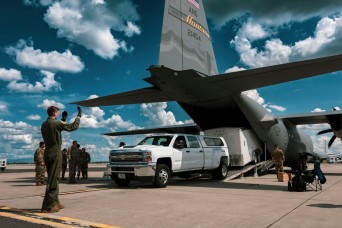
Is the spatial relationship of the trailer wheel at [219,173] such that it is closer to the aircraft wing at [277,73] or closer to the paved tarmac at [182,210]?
the aircraft wing at [277,73]

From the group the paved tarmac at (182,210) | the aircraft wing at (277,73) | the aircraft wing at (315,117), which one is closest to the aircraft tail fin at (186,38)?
the aircraft wing at (277,73)

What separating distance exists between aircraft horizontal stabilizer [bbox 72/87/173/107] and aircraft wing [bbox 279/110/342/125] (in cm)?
928

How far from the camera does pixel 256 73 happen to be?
11820 mm

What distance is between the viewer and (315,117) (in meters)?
A: 20.3

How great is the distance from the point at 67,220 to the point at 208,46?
464 inches

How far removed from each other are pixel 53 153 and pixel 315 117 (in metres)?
17.9

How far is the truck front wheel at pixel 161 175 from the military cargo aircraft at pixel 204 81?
374cm

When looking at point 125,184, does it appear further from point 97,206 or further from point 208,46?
point 208,46

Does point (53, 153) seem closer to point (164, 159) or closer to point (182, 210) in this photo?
point (182, 210)

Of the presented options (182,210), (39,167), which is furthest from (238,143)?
(182,210)

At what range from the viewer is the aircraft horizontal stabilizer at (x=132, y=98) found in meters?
15.4

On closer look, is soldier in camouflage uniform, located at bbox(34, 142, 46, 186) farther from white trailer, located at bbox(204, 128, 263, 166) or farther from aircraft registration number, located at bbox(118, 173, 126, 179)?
white trailer, located at bbox(204, 128, 263, 166)

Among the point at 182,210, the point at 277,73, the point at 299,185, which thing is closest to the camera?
the point at 182,210

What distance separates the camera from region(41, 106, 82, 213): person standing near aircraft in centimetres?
664
